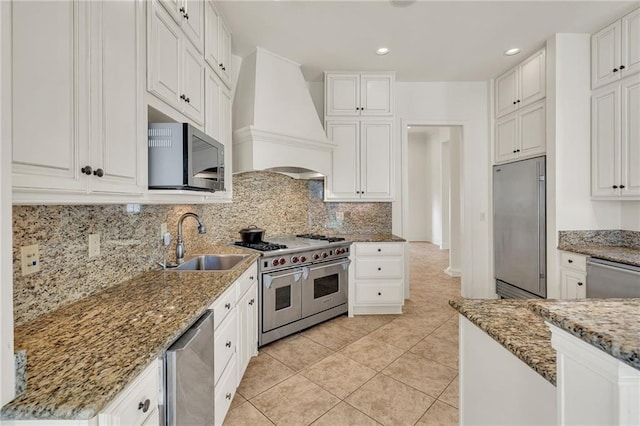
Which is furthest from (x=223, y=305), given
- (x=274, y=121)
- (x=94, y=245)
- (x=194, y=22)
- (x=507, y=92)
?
(x=507, y=92)

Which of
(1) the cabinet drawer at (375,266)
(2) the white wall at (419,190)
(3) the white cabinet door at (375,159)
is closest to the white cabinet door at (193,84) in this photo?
(3) the white cabinet door at (375,159)

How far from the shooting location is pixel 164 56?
60.5 inches

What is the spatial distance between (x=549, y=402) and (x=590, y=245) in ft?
9.33

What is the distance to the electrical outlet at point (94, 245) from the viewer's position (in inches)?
55.5

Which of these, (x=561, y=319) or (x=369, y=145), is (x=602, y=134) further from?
(x=561, y=319)

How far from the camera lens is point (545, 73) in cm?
304

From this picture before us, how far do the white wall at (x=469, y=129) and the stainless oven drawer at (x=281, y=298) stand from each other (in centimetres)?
191

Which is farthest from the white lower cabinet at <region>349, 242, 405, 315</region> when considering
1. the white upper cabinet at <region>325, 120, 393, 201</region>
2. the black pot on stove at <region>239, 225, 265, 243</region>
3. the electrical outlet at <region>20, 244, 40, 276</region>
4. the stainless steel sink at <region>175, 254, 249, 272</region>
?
the electrical outlet at <region>20, 244, 40, 276</region>

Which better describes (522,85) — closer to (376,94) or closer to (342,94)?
(376,94)

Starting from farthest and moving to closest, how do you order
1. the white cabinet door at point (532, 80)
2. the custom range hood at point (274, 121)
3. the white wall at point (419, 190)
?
the white wall at point (419, 190) < the white cabinet door at point (532, 80) < the custom range hood at point (274, 121)

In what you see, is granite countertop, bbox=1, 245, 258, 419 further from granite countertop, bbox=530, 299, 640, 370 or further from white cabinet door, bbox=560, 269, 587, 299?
white cabinet door, bbox=560, 269, 587, 299

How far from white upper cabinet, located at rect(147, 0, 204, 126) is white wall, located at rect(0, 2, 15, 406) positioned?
75cm

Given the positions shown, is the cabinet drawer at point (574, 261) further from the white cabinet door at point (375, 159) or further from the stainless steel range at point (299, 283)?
the stainless steel range at point (299, 283)

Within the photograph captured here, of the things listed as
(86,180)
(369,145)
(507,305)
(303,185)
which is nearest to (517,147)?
(369,145)
